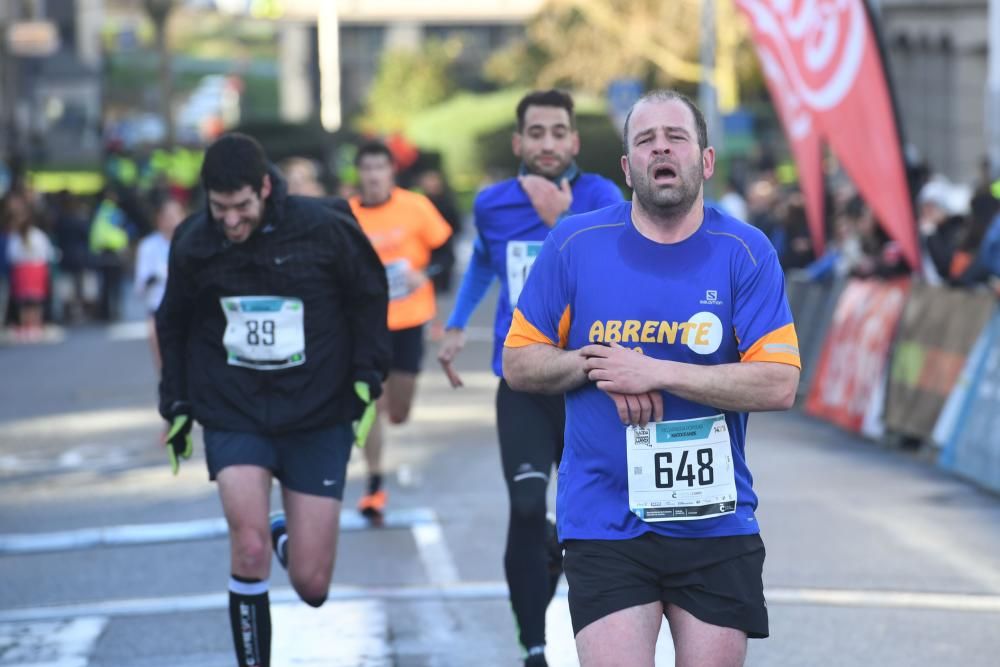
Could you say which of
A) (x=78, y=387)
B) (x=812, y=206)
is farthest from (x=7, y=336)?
(x=812, y=206)

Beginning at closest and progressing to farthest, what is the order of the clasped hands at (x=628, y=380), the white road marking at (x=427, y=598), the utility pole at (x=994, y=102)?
the clasped hands at (x=628, y=380) < the white road marking at (x=427, y=598) < the utility pole at (x=994, y=102)

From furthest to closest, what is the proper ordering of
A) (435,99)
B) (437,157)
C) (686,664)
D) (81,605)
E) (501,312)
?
(435,99), (437,157), (81,605), (501,312), (686,664)

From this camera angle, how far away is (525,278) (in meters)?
7.29

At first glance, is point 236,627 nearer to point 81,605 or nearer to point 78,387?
point 81,605

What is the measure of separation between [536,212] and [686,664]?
2916 millimetres

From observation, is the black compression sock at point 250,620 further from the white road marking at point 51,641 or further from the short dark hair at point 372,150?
the short dark hair at point 372,150

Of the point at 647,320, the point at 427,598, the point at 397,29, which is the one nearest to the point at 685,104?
the point at 647,320

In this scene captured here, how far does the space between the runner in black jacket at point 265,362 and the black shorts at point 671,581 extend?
210 centimetres

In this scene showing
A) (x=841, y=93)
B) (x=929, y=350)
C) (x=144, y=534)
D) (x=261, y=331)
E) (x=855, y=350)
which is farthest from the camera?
(x=855, y=350)

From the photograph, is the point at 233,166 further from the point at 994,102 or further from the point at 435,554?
the point at 994,102

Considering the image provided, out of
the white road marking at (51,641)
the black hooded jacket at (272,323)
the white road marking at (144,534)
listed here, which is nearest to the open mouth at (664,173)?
the black hooded jacket at (272,323)

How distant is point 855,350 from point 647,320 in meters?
10.2

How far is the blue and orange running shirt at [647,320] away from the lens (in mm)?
4824

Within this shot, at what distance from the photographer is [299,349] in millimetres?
6840
